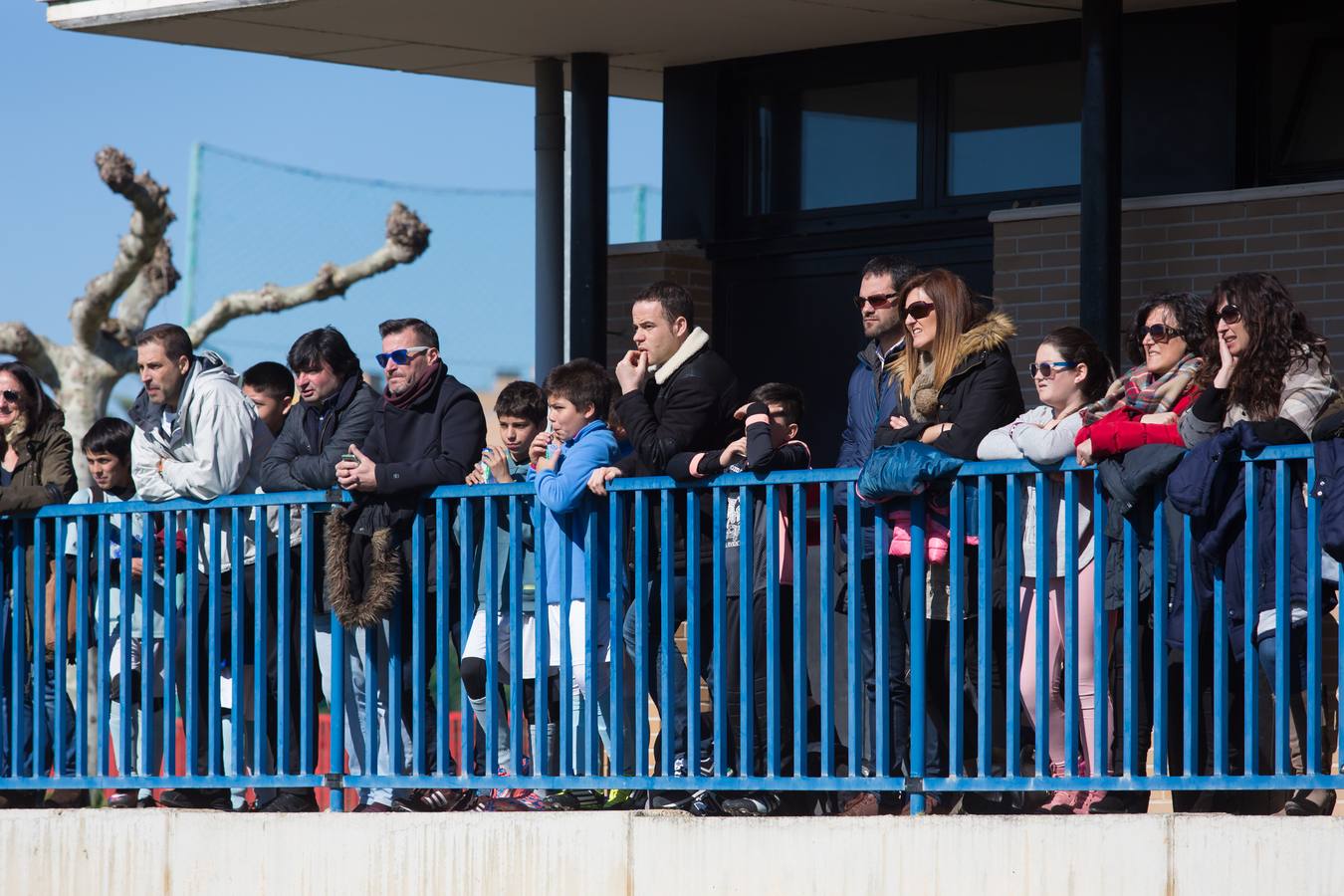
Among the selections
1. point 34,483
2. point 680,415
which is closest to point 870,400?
point 680,415

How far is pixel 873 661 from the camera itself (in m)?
6.87

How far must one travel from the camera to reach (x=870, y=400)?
7262 millimetres

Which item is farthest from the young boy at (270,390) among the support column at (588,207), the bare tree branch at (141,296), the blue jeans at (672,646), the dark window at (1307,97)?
the bare tree branch at (141,296)

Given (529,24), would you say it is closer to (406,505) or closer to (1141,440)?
(406,505)

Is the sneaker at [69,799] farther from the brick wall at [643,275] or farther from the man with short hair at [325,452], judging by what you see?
the brick wall at [643,275]

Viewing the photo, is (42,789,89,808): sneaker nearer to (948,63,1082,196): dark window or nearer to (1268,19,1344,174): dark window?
(948,63,1082,196): dark window

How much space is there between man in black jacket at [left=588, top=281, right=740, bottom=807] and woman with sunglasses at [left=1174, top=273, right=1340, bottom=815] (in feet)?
5.66

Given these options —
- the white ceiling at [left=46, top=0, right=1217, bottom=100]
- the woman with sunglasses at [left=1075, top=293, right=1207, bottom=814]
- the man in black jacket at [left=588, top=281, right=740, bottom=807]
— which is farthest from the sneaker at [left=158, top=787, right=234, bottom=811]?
the white ceiling at [left=46, top=0, right=1217, bottom=100]

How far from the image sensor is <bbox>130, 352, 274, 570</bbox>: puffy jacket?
8070mm

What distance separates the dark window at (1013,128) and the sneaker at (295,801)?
16.8 feet

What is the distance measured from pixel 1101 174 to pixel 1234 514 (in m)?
4.08

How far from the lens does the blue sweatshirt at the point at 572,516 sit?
7.24m

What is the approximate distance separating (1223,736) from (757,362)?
605 cm

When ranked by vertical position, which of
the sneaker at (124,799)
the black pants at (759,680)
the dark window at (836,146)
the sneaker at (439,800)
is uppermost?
the dark window at (836,146)
